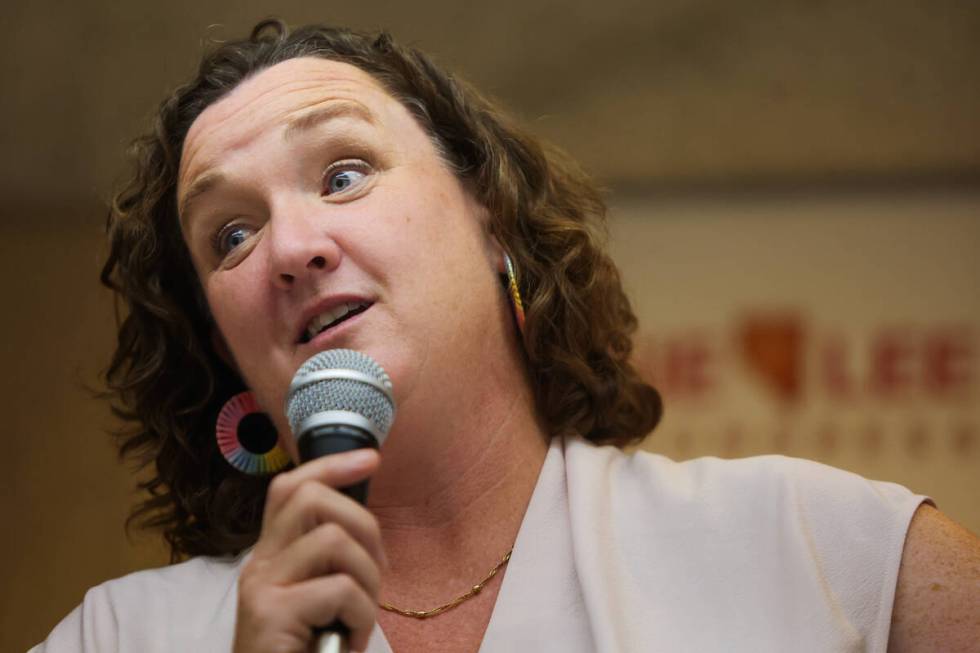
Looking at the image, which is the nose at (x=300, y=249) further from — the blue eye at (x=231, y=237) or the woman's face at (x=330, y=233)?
the blue eye at (x=231, y=237)

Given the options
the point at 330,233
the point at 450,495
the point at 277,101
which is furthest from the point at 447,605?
the point at 277,101

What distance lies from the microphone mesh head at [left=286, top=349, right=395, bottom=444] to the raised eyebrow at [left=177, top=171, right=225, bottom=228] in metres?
0.59

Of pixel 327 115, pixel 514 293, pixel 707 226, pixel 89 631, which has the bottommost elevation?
pixel 707 226

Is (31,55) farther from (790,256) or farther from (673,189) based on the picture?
(790,256)

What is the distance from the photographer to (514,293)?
1.84 meters

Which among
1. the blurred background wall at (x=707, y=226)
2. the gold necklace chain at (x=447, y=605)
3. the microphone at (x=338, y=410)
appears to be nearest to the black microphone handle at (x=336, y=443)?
the microphone at (x=338, y=410)

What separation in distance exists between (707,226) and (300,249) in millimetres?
2878

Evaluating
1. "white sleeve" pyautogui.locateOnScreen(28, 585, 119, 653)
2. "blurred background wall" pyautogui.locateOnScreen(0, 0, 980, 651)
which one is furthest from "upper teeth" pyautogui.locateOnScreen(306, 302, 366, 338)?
"blurred background wall" pyautogui.locateOnScreen(0, 0, 980, 651)

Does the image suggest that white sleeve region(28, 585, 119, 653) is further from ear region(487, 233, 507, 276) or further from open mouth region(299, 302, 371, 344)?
ear region(487, 233, 507, 276)

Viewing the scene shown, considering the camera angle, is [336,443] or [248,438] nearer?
[336,443]

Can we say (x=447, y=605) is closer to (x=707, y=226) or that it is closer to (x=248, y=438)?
(x=248, y=438)

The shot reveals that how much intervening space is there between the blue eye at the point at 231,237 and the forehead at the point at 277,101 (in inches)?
4.3

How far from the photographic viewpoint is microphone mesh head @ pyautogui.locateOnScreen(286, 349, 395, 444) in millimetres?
1206

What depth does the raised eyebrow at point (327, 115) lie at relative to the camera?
1.75 meters
